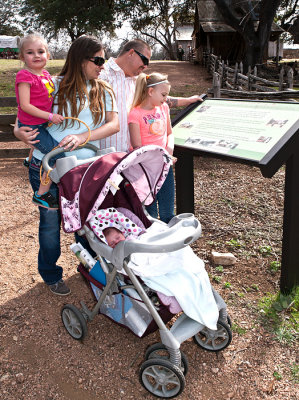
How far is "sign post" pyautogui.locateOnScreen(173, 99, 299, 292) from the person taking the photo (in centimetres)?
276

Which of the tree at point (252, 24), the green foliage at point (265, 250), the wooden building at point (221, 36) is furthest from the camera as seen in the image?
the wooden building at point (221, 36)

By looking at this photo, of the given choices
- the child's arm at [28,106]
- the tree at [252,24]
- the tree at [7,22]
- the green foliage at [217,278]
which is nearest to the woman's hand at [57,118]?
the child's arm at [28,106]

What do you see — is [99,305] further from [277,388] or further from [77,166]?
[277,388]

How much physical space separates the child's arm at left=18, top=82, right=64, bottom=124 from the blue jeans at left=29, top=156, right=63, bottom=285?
0.39m

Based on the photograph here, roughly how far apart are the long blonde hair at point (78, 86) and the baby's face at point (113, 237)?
91 cm

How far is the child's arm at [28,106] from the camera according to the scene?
2735mm

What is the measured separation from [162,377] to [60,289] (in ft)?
4.84

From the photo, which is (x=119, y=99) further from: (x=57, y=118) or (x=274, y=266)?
(x=274, y=266)

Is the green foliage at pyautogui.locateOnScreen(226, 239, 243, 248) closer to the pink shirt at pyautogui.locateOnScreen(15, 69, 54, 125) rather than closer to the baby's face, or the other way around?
the baby's face

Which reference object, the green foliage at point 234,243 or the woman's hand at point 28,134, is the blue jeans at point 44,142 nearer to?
the woman's hand at point 28,134

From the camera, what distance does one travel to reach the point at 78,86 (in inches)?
108

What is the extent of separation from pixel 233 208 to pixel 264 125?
245cm

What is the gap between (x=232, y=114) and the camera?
3486 mm

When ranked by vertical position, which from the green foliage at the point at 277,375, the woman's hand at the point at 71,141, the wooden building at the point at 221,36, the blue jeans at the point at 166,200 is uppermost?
the wooden building at the point at 221,36
